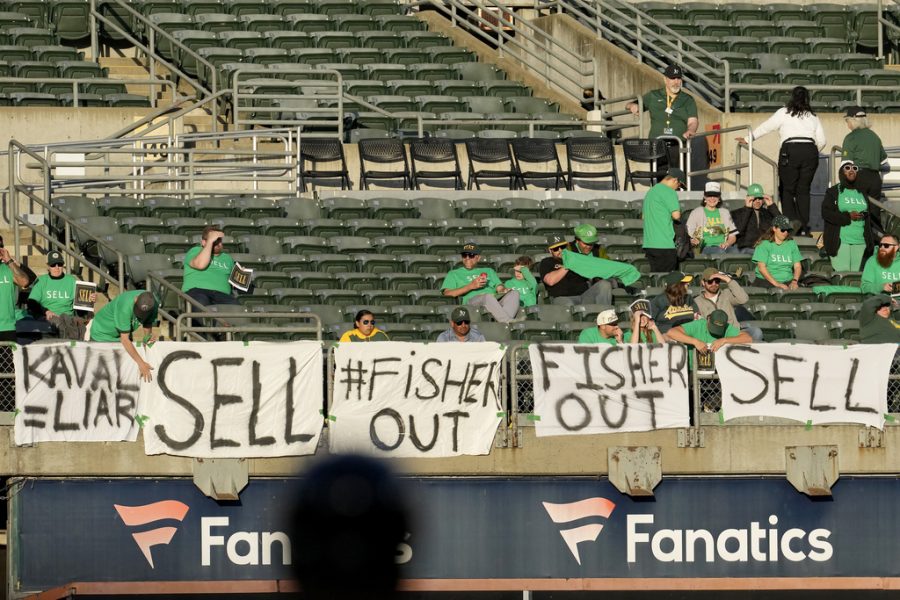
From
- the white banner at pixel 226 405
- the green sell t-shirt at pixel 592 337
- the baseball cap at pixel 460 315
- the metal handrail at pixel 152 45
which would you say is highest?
the metal handrail at pixel 152 45

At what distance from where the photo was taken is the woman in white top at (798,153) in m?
22.0

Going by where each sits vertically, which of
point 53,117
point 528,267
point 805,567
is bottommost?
point 805,567

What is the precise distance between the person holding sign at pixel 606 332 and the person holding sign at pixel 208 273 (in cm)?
356

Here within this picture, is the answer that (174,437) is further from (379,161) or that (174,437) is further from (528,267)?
(379,161)

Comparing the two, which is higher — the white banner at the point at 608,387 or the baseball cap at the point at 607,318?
the baseball cap at the point at 607,318

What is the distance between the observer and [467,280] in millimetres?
19312

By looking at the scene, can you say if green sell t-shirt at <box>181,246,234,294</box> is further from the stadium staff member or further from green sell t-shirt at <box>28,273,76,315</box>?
the stadium staff member

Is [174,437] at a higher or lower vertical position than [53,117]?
lower

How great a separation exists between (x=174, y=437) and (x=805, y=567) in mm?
5531

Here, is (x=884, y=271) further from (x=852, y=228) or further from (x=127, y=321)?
(x=127, y=321)

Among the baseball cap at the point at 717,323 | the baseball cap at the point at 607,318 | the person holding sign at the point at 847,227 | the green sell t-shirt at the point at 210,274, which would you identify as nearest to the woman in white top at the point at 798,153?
the person holding sign at the point at 847,227

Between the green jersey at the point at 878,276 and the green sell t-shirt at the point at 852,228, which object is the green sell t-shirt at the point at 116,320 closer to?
→ the green jersey at the point at 878,276

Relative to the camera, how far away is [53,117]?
24.7 m

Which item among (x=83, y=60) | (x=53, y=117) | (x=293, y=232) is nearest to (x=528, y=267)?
(x=293, y=232)
